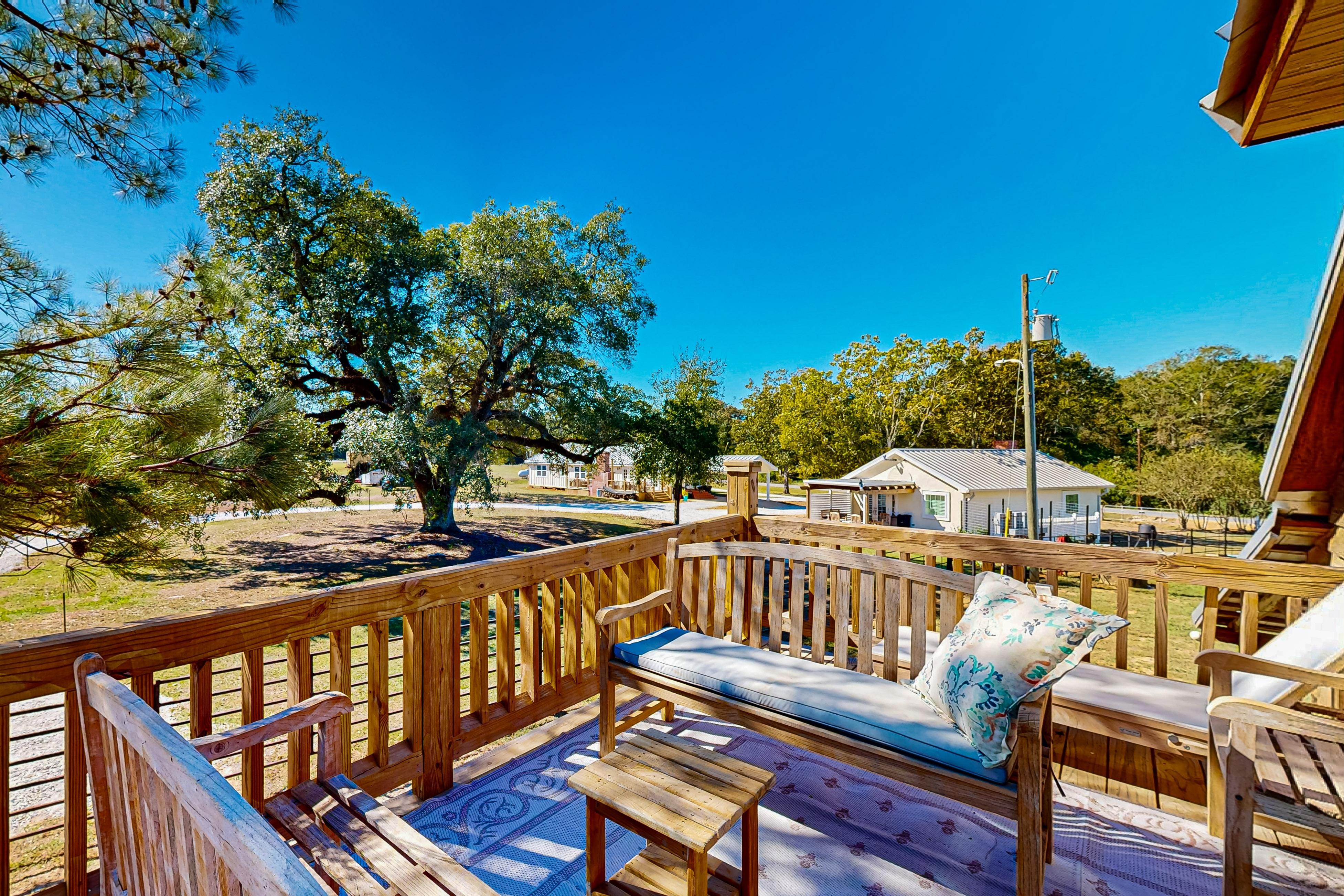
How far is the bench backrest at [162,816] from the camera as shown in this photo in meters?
0.54

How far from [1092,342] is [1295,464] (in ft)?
79.6

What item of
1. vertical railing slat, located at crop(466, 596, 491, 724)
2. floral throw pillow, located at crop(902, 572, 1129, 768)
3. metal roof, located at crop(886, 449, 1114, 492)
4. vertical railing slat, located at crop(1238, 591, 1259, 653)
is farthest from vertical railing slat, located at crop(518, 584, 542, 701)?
metal roof, located at crop(886, 449, 1114, 492)

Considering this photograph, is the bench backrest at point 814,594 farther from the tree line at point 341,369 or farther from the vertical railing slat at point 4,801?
the tree line at point 341,369

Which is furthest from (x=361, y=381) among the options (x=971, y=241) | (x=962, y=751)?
(x=971, y=241)

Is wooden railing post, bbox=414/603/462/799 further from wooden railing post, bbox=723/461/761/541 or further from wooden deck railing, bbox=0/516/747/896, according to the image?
wooden railing post, bbox=723/461/761/541

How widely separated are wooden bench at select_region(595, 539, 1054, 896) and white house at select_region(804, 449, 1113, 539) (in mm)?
11561

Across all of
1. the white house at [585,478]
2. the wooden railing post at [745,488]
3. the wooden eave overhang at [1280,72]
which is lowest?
the white house at [585,478]

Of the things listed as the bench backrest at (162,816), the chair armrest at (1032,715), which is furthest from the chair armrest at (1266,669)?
the bench backrest at (162,816)

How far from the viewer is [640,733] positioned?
5.61 ft

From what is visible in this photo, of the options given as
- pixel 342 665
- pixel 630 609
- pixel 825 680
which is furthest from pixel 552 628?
pixel 825 680

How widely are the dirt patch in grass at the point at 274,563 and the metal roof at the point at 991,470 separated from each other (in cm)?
855

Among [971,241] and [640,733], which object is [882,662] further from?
[971,241]

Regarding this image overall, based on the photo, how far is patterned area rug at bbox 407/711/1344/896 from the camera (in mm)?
1659

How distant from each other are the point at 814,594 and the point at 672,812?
126 cm
